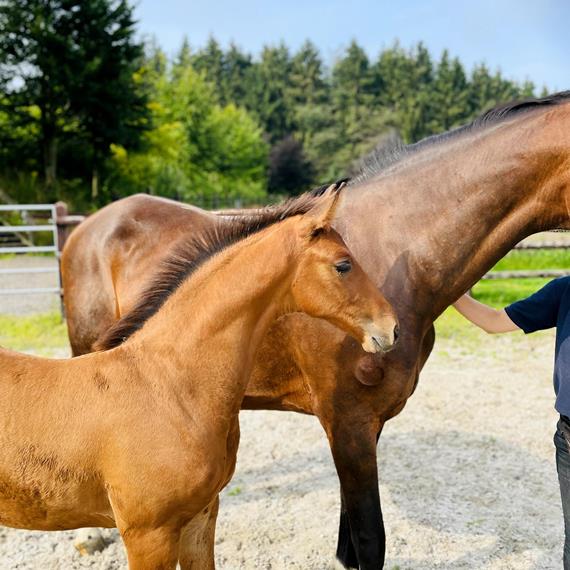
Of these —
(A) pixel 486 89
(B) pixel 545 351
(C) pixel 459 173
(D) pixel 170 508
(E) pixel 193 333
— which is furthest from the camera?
(A) pixel 486 89

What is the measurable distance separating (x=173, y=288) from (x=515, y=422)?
4.16 m

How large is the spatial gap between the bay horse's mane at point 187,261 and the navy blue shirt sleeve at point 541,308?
98cm

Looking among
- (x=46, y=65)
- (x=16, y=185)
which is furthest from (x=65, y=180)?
(x=46, y=65)

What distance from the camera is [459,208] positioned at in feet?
7.98

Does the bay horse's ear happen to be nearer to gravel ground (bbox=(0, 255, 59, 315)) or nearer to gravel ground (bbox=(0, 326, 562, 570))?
gravel ground (bbox=(0, 326, 562, 570))

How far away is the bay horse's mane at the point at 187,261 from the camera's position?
227 cm

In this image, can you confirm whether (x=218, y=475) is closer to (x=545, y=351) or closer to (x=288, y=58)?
(x=545, y=351)

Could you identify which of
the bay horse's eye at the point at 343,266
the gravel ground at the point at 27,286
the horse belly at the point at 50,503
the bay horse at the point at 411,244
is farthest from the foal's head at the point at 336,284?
the gravel ground at the point at 27,286

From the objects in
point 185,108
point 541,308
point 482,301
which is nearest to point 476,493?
point 541,308

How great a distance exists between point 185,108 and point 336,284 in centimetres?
3575

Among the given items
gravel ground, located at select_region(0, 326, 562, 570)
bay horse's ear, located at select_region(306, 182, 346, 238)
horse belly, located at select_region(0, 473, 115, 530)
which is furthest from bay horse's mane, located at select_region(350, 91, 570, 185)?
gravel ground, located at select_region(0, 326, 562, 570)

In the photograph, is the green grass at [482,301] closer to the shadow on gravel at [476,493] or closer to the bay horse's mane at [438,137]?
the shadow on gravel at [476,493]

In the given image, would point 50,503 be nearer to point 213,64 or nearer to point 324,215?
point 324,215

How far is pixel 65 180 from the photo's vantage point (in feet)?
84.9
